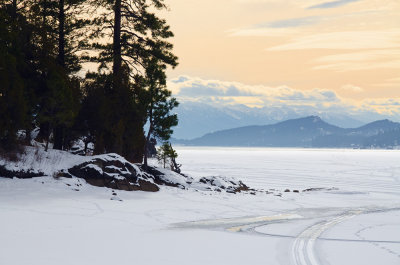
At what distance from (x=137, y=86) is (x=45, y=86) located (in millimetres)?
9140

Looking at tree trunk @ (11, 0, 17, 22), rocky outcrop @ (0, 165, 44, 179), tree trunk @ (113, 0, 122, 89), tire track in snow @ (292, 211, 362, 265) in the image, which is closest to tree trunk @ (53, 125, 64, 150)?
tree trunk @ (113, 0, 122, 89)

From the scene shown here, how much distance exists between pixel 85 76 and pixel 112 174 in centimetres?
1159

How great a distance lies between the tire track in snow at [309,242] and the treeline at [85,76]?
54.8 ft

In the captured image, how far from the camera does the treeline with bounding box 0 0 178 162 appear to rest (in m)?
27.1

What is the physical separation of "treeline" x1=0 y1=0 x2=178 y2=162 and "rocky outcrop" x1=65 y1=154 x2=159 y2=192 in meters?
3.39

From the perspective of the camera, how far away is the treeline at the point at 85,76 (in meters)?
27.1

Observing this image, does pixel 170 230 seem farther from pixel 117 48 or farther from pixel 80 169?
pixel 117 48

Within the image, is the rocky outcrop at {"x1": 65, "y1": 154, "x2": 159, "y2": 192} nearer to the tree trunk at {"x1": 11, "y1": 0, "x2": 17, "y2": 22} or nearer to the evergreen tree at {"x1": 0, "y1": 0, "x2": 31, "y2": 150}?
the evergreen tree at {"x1": 0, "y1": 0, "x2": 31, "y2": 150}

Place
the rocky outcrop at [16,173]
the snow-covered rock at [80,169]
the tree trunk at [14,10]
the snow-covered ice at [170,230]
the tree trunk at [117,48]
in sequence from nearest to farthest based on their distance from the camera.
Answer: the snow-covered ice at [170,230], the rocky outcrop at [16,173], the snow-covered rock at [80,169], the tree trunk at [14,10], the tree trunk at [117,48]

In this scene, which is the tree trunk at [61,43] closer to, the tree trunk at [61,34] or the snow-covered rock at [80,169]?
the tree trunk at [61,34]

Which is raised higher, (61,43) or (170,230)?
(61,43)

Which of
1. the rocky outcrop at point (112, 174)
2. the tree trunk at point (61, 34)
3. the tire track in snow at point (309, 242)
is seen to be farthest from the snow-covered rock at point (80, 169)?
A: the tire track in snow at point (309, 242)

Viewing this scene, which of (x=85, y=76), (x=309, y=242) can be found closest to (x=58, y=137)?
(x=85, y=76)

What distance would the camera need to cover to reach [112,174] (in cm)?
2636
